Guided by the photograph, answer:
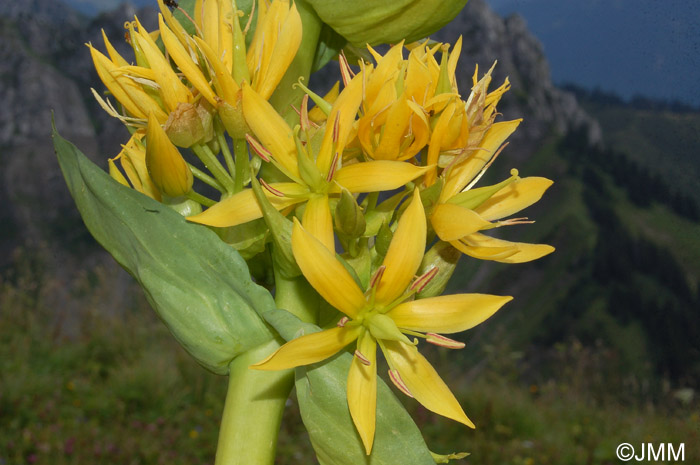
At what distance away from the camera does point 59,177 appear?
754cm

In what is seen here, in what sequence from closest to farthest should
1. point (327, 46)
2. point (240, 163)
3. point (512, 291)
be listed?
point (240, 163) < point (327, 46) < point (512, 291)

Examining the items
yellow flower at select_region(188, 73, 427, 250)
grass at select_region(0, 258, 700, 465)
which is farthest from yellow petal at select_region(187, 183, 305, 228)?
grass at select_region(0, 258, 700, 465)

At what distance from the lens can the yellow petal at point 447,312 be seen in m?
0.52

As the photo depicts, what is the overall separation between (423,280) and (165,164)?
0.25 m

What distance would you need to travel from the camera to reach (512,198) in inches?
25.3

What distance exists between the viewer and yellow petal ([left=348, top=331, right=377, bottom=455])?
20.5 inches

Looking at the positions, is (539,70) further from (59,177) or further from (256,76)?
(256,76)

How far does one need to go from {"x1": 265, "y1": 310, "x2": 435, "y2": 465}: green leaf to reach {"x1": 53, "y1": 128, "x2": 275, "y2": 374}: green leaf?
0.05 meters

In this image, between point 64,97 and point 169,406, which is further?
point 64,97

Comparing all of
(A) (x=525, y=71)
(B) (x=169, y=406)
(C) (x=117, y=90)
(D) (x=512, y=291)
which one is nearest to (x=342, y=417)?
(C) (x=117, y=90)

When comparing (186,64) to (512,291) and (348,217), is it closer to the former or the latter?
(348,217)

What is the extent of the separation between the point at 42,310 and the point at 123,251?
3613 mm

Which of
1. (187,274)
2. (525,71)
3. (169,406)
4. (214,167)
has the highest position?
(525,71)

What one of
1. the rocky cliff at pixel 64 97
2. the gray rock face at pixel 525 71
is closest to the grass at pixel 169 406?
Answer: the rocky cliff at pixel 64 97
